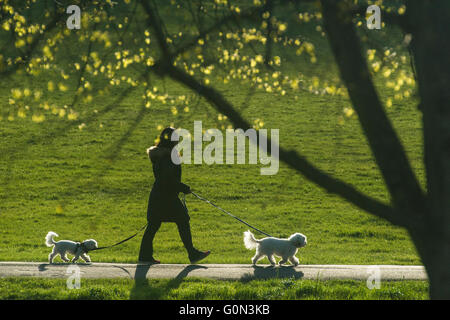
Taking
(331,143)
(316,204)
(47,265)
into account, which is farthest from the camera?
(331,143)

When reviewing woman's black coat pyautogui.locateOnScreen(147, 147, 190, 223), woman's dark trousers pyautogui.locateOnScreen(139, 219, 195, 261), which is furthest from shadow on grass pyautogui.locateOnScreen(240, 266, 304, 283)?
woman's black coat pyautogui.locateOnScreen(147, 147, 190, 223)

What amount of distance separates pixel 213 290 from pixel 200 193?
550 inches

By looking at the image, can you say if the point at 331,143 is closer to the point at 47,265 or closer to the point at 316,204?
the point at 316,204

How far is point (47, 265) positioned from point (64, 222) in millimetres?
7832

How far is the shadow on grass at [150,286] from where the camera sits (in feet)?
25.3

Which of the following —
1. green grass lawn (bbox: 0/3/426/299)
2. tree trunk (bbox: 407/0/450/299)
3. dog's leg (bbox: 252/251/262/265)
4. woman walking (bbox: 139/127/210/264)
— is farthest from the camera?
dog's leg (bbox: 252/251/262/265)

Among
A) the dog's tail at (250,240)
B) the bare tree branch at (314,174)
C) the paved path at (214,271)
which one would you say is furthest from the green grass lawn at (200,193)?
the bare tree branch at (314,174)

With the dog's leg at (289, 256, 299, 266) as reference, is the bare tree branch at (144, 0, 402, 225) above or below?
above

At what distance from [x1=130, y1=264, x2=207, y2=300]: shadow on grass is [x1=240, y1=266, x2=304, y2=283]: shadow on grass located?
1.12 metres

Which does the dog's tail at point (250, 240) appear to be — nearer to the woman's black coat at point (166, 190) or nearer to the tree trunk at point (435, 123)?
the woman's black coat at point (166, 190)

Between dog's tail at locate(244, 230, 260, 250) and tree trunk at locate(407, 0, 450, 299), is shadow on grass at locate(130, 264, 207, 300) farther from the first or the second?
tree trunk at locate(407, 0, 450, 299)

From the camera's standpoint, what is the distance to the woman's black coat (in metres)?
9.62

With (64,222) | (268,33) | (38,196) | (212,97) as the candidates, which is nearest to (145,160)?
(38,196)
